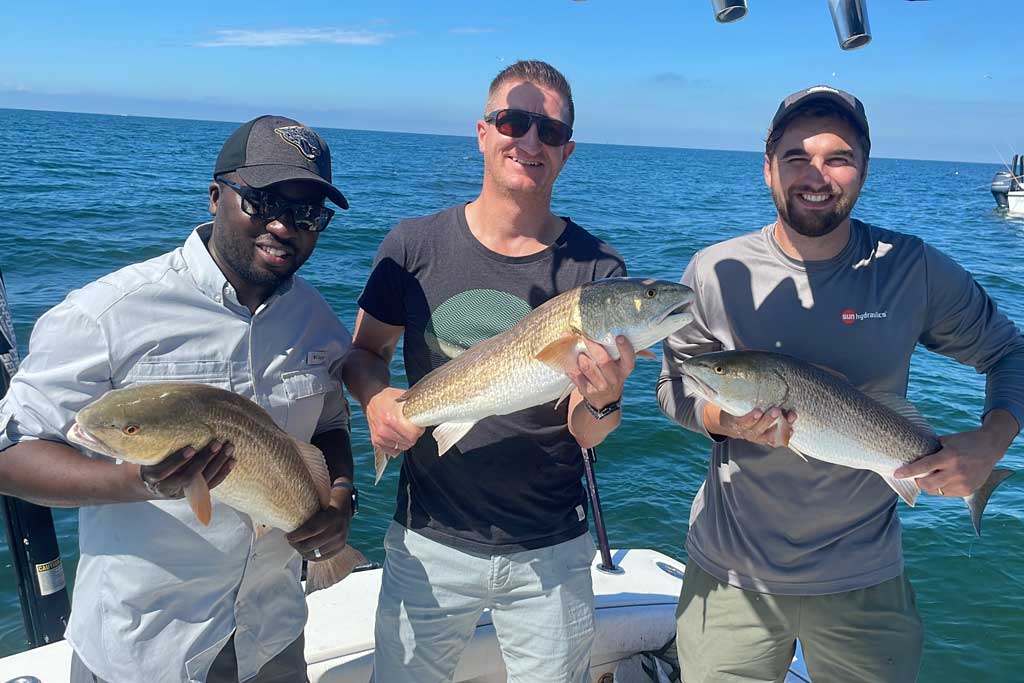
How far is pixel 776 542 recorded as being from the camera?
3246 mm

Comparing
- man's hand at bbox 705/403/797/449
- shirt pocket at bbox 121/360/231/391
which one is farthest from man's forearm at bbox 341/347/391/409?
man's hand at bbox 705/403/797/449

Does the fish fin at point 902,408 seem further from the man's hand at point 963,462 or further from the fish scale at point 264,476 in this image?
the fish scale at point 264,476

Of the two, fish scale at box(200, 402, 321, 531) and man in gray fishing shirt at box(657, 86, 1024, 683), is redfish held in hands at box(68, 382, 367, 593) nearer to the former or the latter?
fish scale at box(200, 402, 321, 531)

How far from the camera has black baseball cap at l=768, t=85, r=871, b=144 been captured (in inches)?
127

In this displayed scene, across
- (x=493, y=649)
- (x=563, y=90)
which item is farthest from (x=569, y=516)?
(x=563, y=90)

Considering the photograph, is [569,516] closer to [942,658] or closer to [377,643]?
[377,643]

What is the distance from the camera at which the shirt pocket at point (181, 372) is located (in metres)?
2.58

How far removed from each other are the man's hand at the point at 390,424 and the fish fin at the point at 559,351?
2.23 feet

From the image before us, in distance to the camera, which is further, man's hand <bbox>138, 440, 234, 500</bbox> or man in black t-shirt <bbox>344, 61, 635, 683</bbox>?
man in black t-shirt <bbox>344, 61, 635, 683</bbox>

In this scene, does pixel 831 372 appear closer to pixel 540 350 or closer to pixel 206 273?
pixel 540 350

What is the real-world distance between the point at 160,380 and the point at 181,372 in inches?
3.0

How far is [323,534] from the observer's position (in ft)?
9.46

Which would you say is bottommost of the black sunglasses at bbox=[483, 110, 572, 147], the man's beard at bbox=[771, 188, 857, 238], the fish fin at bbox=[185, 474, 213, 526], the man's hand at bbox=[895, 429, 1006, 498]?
the man's hand at bbox=[895, 429, 1006, 498]

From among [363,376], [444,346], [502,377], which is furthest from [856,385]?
[363,376]
